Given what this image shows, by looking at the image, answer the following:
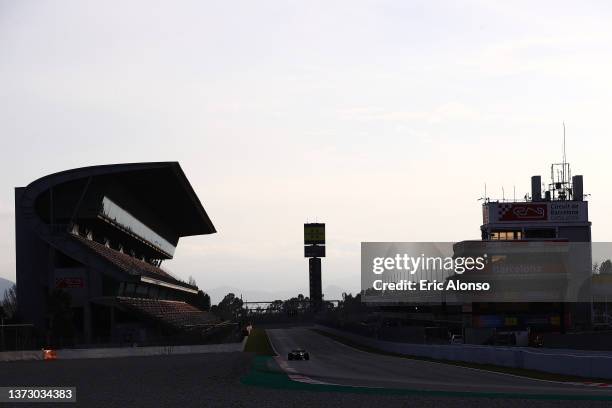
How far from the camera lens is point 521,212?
121 metres

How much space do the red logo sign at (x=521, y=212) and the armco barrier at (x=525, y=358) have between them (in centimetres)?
5459

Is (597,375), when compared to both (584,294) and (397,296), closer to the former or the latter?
(584,294)

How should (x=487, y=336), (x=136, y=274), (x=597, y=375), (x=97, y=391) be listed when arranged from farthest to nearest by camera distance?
(x=487, y=336)
(x=136, y=274)
(x=597, y=375)
(x=97, y=391)

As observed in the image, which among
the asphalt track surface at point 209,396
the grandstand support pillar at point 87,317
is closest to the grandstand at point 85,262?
the grandstand support pillar at point 87,317

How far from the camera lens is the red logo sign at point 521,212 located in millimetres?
120500

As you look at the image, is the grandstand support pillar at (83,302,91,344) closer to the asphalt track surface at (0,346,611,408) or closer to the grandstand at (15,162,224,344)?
the grandstand at (15,162,224,344)

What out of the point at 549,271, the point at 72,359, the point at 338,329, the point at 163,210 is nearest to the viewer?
the point at 72,359

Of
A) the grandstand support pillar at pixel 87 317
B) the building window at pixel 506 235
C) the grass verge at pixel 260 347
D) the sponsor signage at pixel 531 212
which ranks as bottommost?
the grass verge at pixel 260 347

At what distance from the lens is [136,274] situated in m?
69.0

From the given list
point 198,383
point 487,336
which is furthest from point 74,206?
point 198,383

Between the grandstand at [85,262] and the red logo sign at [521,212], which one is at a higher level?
the red logo sign at [521,212]

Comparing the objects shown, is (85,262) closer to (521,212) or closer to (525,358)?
(525,358)

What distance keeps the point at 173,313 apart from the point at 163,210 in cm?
1590

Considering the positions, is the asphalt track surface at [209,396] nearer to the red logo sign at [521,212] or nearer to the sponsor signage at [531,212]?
the sponsor signage at [531,212]
